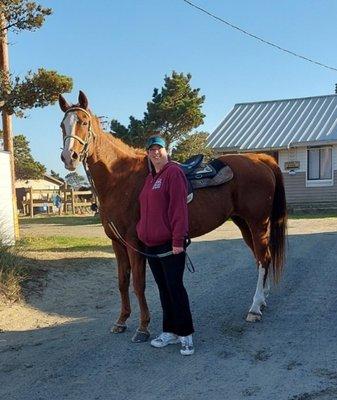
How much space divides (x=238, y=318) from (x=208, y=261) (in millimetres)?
4062

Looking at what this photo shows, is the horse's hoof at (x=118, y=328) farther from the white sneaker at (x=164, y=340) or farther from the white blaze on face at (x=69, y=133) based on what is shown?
the white blaze on face at (x=69, y=133)

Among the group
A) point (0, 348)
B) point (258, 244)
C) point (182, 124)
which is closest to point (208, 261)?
point (258, 244)

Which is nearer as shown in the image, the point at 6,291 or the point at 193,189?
the point at 193,189

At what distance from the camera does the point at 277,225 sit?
6406 mm

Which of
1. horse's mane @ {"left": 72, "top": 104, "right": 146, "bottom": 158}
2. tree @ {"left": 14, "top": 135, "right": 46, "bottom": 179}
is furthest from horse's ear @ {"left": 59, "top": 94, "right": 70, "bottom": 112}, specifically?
tree @ {"left": 14, "top": 135, "right": 46, "bottom": 179}

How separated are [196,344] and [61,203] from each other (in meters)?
27.0

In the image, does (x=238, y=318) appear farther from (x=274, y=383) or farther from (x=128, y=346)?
(x=274, y=383)

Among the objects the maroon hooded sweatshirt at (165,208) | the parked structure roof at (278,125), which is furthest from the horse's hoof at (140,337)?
the parked structure roof at (278,125)

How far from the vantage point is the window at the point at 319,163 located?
21.4 meters

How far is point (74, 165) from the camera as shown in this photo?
15.8 feet

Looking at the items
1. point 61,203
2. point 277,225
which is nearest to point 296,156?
point 61,203

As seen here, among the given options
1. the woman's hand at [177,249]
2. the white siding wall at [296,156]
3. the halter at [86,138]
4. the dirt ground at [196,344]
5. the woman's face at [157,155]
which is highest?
the halter at [86,138]

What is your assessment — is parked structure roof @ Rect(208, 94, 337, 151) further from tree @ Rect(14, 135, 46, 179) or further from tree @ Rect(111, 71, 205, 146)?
tree @ Rect(14, 135, 46, 179)

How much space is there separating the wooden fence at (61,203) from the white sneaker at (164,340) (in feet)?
81.1
